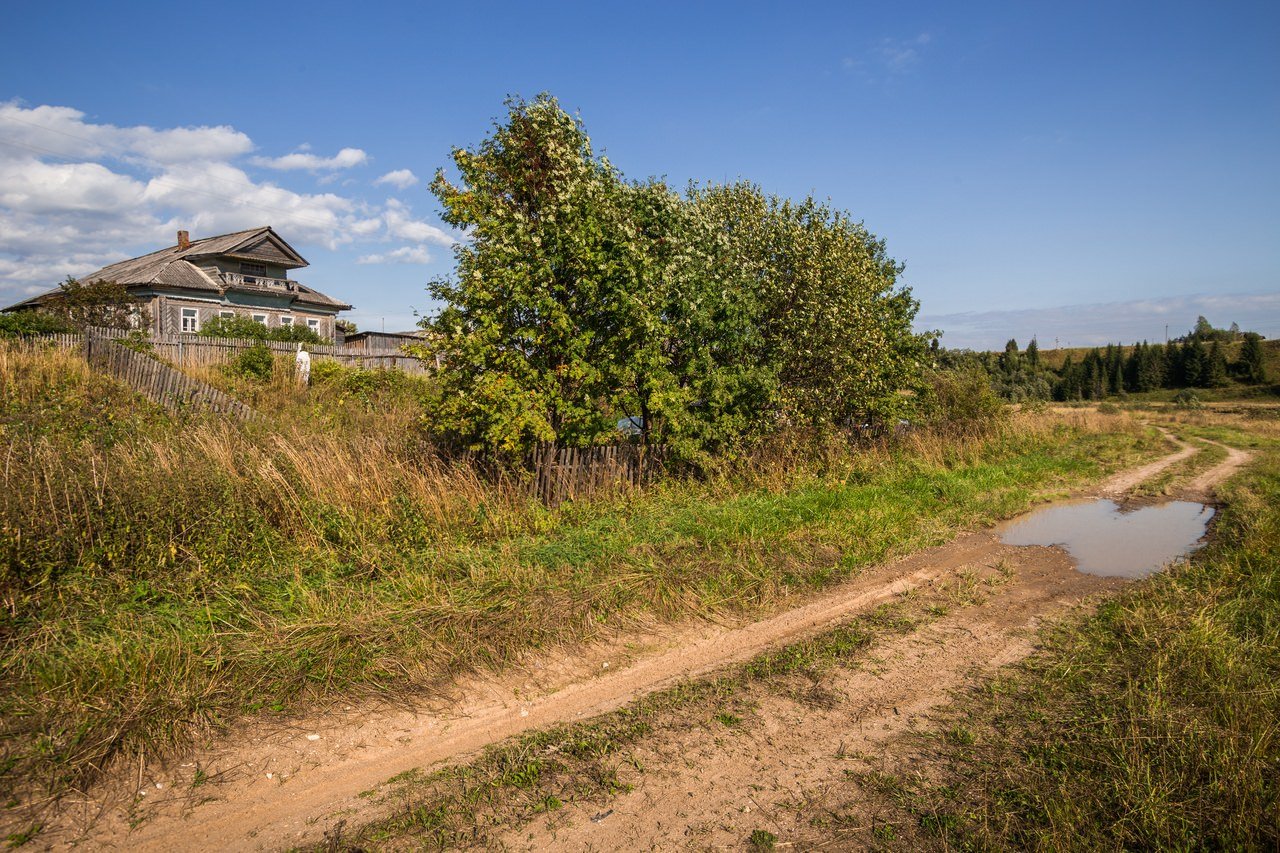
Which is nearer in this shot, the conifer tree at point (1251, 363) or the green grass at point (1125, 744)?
the green grass at point (1125, 744)

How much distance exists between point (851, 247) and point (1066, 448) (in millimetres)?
10324

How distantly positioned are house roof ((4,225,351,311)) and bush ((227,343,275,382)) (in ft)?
72.0

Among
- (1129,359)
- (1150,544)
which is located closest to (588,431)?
(1150,544)

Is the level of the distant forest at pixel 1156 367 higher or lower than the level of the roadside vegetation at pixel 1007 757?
higher

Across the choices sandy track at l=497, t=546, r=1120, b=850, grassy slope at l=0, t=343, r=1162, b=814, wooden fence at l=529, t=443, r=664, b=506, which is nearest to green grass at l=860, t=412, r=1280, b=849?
sandy track at l=497, t=546, r=1120, b=850

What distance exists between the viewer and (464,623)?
5637 mm

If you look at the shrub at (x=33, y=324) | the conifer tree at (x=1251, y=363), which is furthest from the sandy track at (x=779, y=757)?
Result: the conifer tree at (x=1251, y=363)

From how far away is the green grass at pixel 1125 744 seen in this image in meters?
3.39

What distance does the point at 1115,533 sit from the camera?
34.9ft

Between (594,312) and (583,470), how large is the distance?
7.20 ft

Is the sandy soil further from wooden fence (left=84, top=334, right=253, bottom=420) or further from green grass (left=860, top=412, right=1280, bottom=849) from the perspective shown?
wooden fence (left=84, top=334, right=253, bottom=420)

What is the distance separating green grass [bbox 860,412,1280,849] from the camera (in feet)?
11.1

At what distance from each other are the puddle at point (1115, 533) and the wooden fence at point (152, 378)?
43.2ft

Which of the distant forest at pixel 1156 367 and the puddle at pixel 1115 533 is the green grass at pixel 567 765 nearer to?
the puddle at pixel 1115 533
